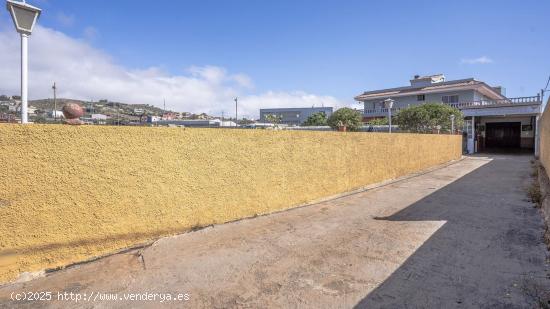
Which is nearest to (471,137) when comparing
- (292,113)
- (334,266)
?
(334,266)

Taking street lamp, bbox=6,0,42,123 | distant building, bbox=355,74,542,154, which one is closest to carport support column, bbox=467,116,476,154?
distant building, bbox=355,74,542,154

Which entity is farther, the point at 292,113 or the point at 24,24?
the point at 292,113

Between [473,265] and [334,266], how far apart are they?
1.71 m

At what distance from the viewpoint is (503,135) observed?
110 feet

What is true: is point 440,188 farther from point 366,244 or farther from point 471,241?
point 366,244

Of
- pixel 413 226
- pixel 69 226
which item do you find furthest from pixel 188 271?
pixel 413 226

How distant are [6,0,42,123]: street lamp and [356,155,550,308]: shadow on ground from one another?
4408 millimetres

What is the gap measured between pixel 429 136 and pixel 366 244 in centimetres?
1179

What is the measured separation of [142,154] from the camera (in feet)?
13.2

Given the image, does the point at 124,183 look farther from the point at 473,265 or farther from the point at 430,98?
the point at 430,98

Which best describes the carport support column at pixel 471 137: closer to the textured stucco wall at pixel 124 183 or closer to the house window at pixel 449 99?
the house window at pixel 449 99

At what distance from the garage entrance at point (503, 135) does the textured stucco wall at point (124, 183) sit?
3519 centimetres

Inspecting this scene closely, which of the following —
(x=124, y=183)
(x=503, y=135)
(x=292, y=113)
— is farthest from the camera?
(x=292, y=113)

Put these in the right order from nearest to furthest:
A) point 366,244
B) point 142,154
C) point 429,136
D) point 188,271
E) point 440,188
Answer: point 188,271 → point 142,154 → point 366,244 → point 440,188 → point 429,136
